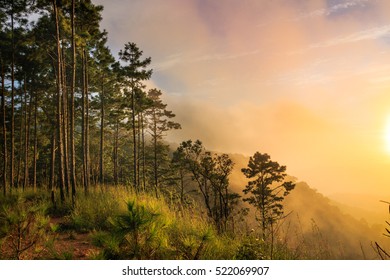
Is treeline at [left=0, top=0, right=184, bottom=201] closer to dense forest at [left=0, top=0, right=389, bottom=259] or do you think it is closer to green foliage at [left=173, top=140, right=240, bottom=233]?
dense forest at [left=0, top=0, right=389, bottom=259]

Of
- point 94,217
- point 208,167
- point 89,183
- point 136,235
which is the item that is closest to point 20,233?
point 136,235

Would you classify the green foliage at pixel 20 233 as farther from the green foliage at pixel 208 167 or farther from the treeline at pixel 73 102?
the green foliage at pixel 208 167

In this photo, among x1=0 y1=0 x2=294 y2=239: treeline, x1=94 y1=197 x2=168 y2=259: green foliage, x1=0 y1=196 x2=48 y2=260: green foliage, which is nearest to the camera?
x1=94 y1=197 x2=168 y2=259: green foliage

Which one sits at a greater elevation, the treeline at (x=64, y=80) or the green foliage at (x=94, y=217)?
the treeline at (x=64, y=80)

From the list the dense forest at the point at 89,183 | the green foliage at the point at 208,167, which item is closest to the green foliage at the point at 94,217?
the dense forest at the point at 89,183

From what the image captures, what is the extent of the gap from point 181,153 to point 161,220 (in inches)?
1229

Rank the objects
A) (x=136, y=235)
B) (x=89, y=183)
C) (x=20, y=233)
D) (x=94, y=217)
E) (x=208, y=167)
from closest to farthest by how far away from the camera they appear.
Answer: (x=136, y=235) < (x=20, y=233) < (x=94, y=217) < (x=89, y=183) < (x=208, y=167)

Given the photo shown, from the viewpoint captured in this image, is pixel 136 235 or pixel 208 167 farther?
pixel 208 167

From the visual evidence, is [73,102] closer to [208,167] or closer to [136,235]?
[136,235]

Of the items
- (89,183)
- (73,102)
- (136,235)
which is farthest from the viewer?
(89,183)

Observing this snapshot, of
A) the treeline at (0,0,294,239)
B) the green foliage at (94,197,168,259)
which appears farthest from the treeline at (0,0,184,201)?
the green foliage at (94,197,168,259)

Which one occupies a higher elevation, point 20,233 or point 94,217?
point 20,233

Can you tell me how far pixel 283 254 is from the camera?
18.1 ft

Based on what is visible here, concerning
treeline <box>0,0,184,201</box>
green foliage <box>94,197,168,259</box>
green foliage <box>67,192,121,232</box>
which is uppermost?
treeline <box>0,0,184,201</box>
